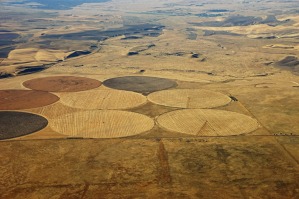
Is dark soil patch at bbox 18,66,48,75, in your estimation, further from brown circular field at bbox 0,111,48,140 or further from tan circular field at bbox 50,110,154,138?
tan circular field at bbox 50,110,154,138

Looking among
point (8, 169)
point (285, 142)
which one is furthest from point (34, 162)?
point (285, 142)

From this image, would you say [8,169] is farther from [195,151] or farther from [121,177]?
[195,151]

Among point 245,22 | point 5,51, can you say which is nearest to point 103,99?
point 5,51

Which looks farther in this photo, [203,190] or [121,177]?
Answer: [121,177]

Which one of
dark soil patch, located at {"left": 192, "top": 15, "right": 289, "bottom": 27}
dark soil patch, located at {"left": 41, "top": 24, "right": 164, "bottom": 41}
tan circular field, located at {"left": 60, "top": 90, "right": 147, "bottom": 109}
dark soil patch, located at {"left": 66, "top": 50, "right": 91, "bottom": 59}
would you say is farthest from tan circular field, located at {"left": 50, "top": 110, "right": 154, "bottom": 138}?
dark soil patch, located at {"left": 192, "top": 15, "right": 289, "bottom": 27}

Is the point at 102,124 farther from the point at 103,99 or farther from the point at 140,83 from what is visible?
the point at 140,83

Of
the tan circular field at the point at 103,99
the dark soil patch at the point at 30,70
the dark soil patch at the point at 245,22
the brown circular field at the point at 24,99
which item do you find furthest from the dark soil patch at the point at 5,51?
the dark soil patch at the point at 245,22

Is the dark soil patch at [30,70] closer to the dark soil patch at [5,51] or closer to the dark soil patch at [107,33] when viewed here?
the dark soil patch at [5,51]
